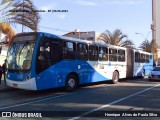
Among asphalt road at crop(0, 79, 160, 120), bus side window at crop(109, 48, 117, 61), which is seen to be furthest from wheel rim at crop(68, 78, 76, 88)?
bus side window at crop(109, 48, 117, 61)

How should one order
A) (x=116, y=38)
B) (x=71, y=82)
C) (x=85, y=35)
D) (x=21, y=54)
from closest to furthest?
(x=21, y=54), (x=71, y=82), (x=116, y=38), (x=85, y=35)

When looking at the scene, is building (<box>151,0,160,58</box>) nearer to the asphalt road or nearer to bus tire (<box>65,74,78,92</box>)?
bus tire (<box>65,74,78,92</box>)

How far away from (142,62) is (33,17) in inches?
477

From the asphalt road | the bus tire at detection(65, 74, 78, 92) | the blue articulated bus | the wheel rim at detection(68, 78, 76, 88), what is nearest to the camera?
the asphalt road

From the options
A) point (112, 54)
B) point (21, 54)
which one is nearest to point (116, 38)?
point (112, 54)

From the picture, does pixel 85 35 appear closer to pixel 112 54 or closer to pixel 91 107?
pixel 112 54

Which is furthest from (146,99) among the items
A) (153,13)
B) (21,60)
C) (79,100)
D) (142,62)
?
(153,13)

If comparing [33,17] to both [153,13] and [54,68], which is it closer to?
[54,68]

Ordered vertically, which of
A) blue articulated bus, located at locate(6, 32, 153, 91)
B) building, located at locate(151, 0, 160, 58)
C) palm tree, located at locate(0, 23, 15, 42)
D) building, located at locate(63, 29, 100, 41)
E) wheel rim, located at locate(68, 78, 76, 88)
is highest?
building, located at locate(151, 0, 160, 58)

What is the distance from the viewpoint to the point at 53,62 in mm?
15555

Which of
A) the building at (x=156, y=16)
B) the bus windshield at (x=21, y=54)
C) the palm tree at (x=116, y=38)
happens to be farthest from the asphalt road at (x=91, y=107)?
the building at (x=156, y=16)

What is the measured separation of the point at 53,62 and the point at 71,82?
6.74 feet

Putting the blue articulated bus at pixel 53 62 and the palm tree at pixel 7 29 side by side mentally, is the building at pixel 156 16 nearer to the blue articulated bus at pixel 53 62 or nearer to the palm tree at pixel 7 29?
the palm tree at pixel 7 29

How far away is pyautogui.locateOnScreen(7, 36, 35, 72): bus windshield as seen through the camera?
14.6m
